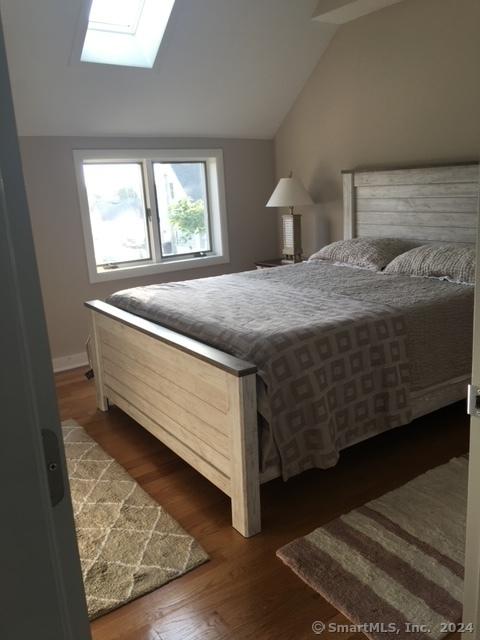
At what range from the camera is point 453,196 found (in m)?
3.59

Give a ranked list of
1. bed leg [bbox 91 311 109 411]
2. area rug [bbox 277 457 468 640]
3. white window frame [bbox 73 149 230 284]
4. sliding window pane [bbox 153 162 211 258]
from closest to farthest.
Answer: area rug [bbox 277 457 468 640]
bed leg [bbox 91 311 109 411]
white window frame [bbox 73 149 230 284]
sliding window pane [bbox 153 162 211 258]

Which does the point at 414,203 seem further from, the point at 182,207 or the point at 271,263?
the point at 182,207

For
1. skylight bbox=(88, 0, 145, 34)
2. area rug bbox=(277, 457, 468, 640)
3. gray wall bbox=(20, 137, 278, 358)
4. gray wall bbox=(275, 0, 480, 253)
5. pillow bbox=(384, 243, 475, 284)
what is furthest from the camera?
gray wall bbox=(20, 137, 278, 358)

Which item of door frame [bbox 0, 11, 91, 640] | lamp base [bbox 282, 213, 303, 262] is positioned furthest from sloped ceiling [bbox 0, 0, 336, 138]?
door frame [bbox 0, 11, 91, 640]

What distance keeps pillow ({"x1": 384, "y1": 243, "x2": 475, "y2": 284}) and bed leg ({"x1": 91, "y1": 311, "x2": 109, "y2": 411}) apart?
1.90 meters

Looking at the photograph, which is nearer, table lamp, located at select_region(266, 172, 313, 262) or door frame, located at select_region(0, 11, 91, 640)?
door frame, located at select_region(0, 11, 91, 640)

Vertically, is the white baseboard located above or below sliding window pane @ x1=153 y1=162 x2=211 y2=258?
below

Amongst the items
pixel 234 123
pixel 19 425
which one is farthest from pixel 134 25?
pixel 19 425

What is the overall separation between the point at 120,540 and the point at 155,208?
10.0 ft

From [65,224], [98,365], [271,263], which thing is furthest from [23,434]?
A: [271,263]

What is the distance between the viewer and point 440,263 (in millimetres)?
3232

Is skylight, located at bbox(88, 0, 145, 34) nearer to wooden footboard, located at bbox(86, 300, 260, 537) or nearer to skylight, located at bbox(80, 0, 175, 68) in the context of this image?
skylight, located at bbox(80, 0, 175, 68)

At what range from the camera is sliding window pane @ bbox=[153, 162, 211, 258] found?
4.64 meters

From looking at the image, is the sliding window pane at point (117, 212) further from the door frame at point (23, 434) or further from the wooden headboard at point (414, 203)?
the door frame at point (23, 434)
